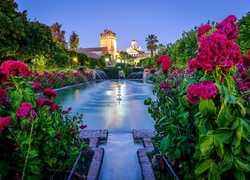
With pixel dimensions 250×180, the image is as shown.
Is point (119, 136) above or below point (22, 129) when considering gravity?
below

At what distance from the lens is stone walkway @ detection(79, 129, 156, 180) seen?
377cm

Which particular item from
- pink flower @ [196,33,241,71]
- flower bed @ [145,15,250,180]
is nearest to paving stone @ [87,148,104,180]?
flower bed @ [145,15,250,180]

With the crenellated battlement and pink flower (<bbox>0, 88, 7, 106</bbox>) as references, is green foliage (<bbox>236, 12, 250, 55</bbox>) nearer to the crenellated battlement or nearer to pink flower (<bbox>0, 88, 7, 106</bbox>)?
pink flower (<bbox>0, 88, 7, 106</bbox>)

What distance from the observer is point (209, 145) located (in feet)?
6.72

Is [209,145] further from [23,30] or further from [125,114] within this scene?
[23,30]

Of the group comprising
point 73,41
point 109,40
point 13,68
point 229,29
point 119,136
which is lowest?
point 119,136

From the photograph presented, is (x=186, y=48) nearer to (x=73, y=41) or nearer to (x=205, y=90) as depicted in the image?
(x=205, y=90)

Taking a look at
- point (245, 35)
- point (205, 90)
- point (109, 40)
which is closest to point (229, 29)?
point (205, 90)

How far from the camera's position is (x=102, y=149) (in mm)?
4840

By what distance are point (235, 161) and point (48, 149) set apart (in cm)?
159

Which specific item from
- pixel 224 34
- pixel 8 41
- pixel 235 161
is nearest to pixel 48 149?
pixel 235 161

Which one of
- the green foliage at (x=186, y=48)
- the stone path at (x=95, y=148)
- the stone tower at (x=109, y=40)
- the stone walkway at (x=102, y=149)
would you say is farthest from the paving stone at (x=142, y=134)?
the stone tower at (x=109, y=40)

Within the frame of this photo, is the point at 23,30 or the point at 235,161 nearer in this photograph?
the point at 235,161

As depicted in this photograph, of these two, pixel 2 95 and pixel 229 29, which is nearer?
pixel 229 29
